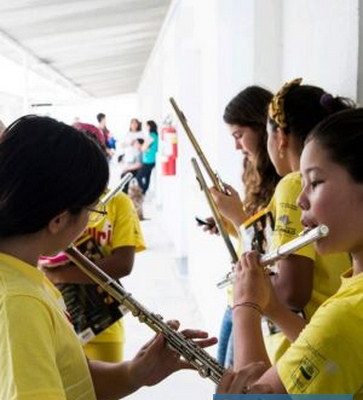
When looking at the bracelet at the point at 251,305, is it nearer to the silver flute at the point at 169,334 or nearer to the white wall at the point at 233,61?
the silver flute at the point at 169,334

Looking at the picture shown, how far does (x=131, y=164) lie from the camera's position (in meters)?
7.48

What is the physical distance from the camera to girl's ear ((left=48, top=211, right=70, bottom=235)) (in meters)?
0.76

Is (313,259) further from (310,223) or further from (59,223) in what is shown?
(59,223)

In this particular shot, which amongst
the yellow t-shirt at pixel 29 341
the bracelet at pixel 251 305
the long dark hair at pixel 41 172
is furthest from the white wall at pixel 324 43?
the yellow t-shirt at pixel 29 341

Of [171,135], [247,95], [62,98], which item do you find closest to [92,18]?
[171,135]

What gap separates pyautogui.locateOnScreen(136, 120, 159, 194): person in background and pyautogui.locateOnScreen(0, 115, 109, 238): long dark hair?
677cm

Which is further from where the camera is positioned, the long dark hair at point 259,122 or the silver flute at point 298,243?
the long dark hair at point 259,122

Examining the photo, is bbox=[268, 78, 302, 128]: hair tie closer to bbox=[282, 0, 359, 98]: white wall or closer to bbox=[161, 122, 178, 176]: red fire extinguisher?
bbox=[282, 0, 359, 98]: white wall

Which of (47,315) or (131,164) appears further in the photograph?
(131,164)

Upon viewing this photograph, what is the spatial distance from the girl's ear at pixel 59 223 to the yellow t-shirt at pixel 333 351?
0.34 m

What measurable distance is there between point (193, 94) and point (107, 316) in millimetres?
2551

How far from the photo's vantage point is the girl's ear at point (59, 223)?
76 centimetres

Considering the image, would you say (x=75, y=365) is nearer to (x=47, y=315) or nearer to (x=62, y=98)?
(x=47, y=315)

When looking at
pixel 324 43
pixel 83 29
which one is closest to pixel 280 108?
pixel 324 43
